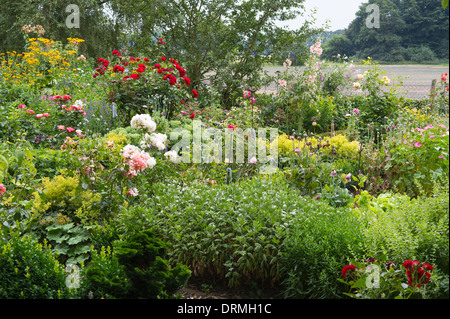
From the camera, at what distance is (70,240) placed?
9.20ft

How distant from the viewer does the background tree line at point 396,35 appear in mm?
3896

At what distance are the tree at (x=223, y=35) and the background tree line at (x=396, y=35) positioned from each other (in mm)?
1114

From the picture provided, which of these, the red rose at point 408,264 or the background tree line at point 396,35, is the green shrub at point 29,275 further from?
the background tree line at point 396,35

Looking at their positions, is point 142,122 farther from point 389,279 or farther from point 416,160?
point 416,160

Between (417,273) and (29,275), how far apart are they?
2151mm

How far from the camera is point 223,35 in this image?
28.7 ft

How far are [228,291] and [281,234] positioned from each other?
0.54 metres

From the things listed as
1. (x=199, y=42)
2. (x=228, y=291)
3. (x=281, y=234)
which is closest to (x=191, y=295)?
(x=228, y=291)

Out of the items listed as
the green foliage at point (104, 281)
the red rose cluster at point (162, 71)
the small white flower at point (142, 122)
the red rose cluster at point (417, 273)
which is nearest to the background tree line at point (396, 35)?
the red rose cluster at point (417, 273)

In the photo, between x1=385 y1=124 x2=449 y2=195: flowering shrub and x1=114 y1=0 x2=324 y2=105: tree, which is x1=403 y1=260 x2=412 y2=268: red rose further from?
x1=114 y1=0 x2=324 y2=105: tree

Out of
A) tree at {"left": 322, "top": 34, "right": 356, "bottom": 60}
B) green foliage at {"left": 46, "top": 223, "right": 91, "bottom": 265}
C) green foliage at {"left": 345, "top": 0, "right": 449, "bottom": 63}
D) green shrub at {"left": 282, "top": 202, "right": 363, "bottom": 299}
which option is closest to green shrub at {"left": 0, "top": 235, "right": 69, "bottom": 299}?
green foliage at {"left": 46, "top": 223, "right": 91, "bottom": 265}

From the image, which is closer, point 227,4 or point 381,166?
point 381,166
